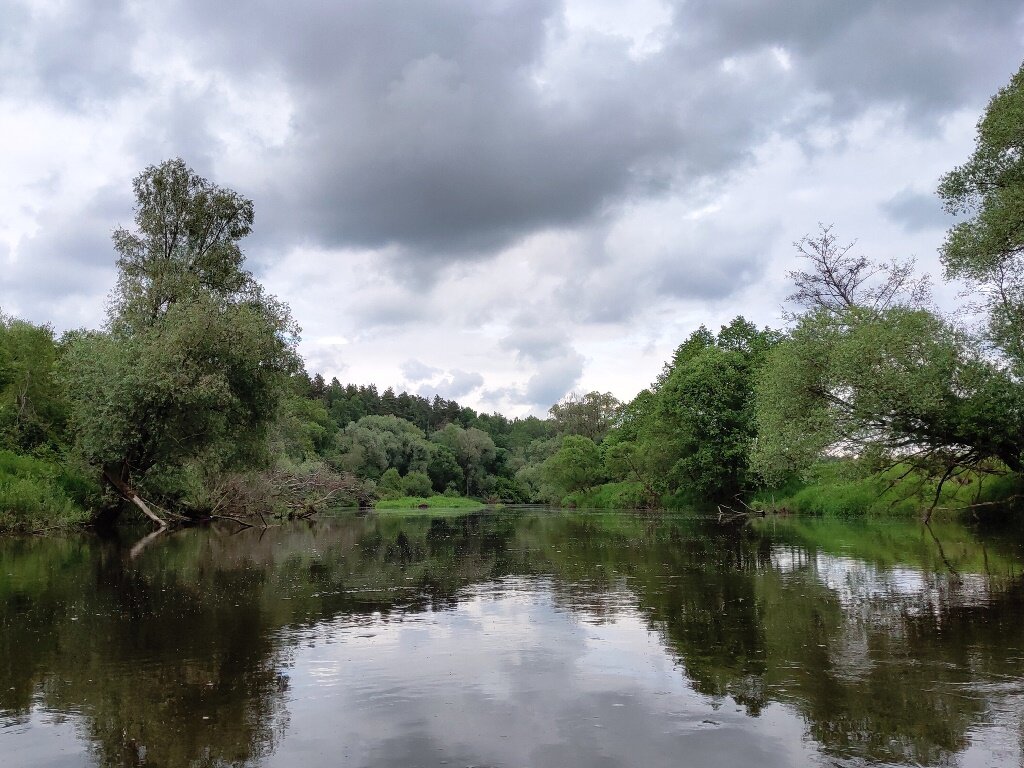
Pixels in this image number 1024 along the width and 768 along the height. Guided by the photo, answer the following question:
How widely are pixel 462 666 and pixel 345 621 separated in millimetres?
3827

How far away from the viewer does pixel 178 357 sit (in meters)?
35.9

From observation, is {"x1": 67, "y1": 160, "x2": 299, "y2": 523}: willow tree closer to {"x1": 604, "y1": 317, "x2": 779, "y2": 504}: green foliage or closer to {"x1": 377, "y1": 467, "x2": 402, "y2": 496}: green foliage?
{"x1": 604, "y1": 317, "x2": 779, "y2": 504}: green foliage

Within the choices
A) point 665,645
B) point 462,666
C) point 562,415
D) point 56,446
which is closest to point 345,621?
A: point 462,666

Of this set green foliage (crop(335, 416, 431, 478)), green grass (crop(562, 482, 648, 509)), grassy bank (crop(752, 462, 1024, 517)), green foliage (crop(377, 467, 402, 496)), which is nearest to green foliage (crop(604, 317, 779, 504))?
green grass (crop(562, 482, 648, 509))

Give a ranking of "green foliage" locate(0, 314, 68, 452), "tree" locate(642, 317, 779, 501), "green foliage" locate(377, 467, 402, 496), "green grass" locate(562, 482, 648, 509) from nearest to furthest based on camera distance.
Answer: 1. "green foliage" locate(0, 314, 68, 452)
2. "tree" locate(642, 317, 779, 501)
3. "green grass" locate(562, 482, 648, 509)
4. "green foliage" locate(377, 467, 402, 496)

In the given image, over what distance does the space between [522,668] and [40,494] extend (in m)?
32.8

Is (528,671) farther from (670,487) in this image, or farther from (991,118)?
(670,487)

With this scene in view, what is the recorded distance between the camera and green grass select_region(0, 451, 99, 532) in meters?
32.0

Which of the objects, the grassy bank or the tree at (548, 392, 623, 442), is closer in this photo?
the grassy bank

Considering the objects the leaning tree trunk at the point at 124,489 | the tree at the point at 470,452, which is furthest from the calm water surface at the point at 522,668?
the tree at the point at 470,452

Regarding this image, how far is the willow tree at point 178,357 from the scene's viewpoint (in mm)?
36000

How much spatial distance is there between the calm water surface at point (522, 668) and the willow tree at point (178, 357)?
18.8 m

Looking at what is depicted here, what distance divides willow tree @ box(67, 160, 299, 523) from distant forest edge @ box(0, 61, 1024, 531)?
0.37ft

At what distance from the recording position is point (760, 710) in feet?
22.9
